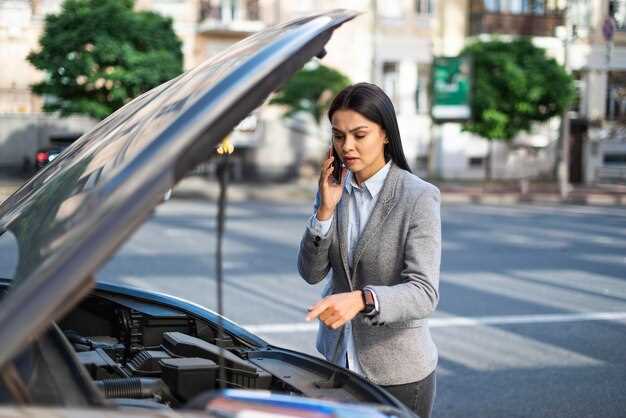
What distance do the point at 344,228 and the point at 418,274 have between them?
0.93 feet

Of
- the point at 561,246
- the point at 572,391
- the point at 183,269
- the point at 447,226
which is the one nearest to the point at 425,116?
the point at 447,226

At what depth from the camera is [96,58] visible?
22.7m

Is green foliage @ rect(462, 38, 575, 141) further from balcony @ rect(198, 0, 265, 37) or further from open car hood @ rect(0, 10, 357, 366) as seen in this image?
open car hood @ rect(0, 10, 357, 366)

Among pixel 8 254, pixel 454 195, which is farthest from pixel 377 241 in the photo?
pixel 454 195

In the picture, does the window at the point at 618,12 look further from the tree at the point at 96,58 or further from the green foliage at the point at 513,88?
the tree at the point at 96,58

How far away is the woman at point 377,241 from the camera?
2.34 metres

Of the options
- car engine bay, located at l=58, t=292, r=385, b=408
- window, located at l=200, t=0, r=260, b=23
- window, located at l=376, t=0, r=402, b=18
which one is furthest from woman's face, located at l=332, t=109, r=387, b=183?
window, located at l=376, t=0, r=402, b=18

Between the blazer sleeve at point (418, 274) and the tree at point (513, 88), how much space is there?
25.1m

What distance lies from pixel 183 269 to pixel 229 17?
20231mm

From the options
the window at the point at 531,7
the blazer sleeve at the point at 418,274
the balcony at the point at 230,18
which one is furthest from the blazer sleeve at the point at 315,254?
the window at the point at 531,7

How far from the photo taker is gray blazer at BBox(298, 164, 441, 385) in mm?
2354

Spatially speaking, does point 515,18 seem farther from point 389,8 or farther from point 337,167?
point 337,167

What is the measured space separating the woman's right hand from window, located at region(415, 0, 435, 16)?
3044cm

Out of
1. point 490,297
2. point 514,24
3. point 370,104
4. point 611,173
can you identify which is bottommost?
point 490,297
